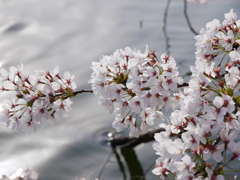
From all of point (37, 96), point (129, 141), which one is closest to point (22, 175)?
point (129, 141)

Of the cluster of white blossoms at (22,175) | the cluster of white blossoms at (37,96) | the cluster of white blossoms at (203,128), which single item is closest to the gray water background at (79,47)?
the cluster of white blossoms at (22,175)

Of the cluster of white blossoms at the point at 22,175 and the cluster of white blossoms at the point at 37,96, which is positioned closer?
the cluster of white blossoms at the point at 37,96

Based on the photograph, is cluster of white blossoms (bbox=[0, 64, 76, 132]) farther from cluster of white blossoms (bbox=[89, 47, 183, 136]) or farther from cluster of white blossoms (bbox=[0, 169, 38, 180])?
cluster of white blossoms (bbox=[0, 169, 38, 180])

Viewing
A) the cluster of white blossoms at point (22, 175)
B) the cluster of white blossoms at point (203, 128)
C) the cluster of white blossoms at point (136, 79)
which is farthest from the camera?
the cluster of white blossoms at point (22, 175)

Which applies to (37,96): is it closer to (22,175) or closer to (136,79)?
(136,79)

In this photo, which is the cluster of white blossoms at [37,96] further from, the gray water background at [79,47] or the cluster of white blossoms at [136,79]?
the gray water background at [79,47]

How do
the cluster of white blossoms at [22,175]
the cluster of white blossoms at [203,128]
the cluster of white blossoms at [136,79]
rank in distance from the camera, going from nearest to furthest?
the cluster of white blossoms at [203,128] → the cluster of white blossoms at [136,79] → the cluster of white blossoms at [22,175]

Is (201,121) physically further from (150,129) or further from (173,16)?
(173,16)
